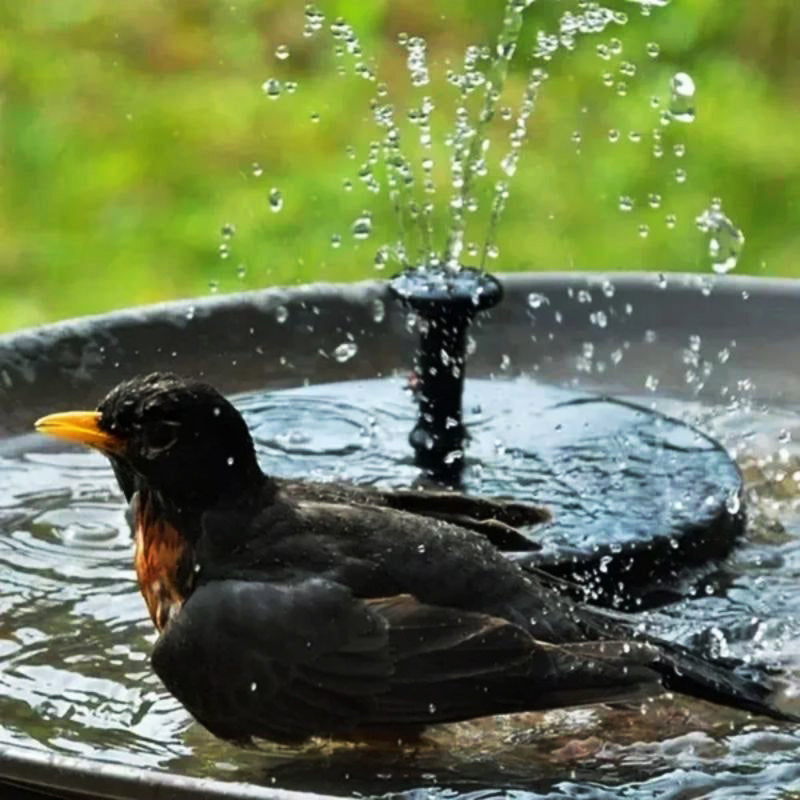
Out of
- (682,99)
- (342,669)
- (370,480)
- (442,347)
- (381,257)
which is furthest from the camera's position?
(682,99)

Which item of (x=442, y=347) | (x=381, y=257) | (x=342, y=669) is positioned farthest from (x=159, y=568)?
(x=381, y=257)

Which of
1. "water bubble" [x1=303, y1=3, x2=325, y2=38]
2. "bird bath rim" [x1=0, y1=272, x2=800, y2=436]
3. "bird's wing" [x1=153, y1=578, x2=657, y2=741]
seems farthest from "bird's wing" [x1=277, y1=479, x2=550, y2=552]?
"water bubble" [x1=303, y1=3, x2=325, y2=38]

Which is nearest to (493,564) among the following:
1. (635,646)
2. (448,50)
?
(635,646)

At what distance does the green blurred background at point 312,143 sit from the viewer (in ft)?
20.4

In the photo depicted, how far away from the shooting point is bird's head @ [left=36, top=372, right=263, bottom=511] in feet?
8.79

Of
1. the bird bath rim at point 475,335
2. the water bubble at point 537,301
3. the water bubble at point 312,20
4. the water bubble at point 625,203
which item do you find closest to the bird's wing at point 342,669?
the bird bath rim at point 475,335

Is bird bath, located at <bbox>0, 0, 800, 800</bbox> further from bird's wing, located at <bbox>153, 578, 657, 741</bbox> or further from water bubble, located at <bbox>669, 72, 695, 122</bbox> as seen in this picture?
water bubble, located at <bbox>669, 72, 695, 122</bbox>

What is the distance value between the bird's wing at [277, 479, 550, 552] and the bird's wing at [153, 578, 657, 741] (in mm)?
289

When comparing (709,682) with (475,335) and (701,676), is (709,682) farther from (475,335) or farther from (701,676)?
(475,335)

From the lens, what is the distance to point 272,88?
21.0 ft

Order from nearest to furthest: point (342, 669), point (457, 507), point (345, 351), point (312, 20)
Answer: point (342, 669)
point (457, 507)
point (345, 351)
point (312, 20)

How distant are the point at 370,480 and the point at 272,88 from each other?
3331 millimetres

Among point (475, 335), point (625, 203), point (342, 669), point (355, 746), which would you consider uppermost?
point (625, 203)

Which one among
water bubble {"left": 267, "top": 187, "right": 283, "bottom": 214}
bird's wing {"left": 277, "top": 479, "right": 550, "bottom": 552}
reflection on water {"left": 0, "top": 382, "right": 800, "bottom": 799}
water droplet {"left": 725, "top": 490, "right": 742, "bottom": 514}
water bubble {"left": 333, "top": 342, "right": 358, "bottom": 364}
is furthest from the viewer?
water bubble {"left": 267, "top": 187, "right": 283, "bottom": 214}
